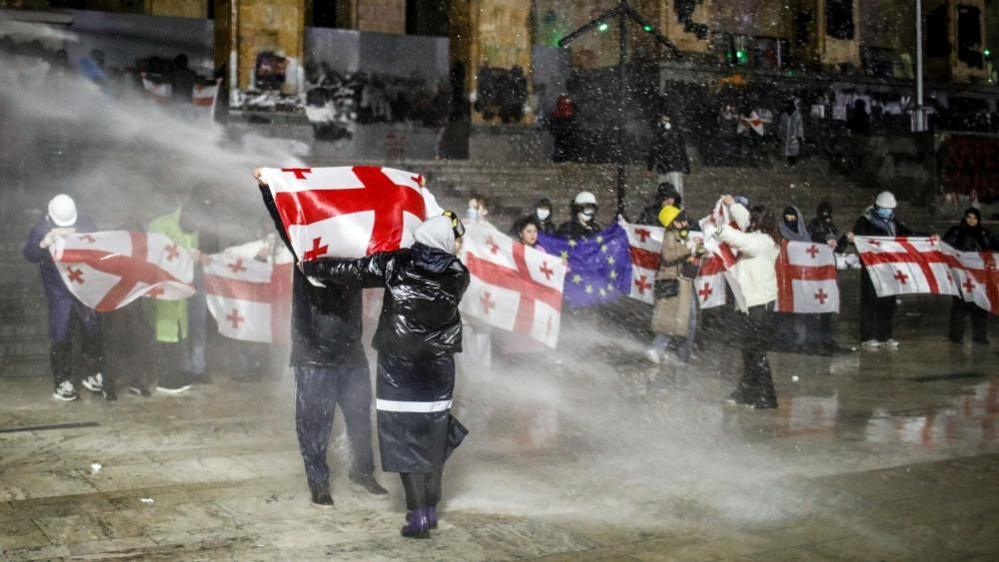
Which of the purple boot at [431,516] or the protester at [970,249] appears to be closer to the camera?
the purple boot at [431,516]

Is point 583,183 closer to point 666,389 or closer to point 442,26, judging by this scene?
point 442,26

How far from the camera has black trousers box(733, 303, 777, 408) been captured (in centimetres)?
1032

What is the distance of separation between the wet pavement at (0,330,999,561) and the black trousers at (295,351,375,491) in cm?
23

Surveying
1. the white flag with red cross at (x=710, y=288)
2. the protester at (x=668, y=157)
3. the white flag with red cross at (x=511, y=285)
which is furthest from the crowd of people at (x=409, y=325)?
the protester at (x=668, y=157)

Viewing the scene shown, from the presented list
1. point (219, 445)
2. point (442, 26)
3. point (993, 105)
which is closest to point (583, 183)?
point (442, 26)

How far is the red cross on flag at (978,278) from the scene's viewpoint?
15.8 metres

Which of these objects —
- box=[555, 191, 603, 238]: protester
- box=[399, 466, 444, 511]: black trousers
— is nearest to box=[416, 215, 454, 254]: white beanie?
box=[399, 466, 444, 511]: black trousers

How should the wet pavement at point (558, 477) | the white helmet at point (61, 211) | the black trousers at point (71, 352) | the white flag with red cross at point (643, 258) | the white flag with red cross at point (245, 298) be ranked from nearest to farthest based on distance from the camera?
1. the wet pavement at point (558, 477)
2. the white helmet at point (61, 211)
3. the black trousers at point (71, 352)
4. the white flag with red cross at point (245, 298)
5. the white flag with red cross at point (643, 258)

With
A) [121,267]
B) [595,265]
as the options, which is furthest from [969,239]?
[121,267]

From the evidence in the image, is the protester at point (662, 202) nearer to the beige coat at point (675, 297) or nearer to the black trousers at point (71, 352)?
A: the beige coat at point (675, 297)

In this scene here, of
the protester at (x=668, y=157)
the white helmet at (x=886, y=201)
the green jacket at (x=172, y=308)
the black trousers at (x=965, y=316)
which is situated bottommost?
A: the black trousers at (x=965, y=316)

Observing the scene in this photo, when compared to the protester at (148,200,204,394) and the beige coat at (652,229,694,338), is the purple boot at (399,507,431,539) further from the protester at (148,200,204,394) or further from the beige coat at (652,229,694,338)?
the beige coat at (652,229,694,338)

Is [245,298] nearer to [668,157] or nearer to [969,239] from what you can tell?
[969,239]

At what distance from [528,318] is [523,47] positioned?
1713 centimetres
